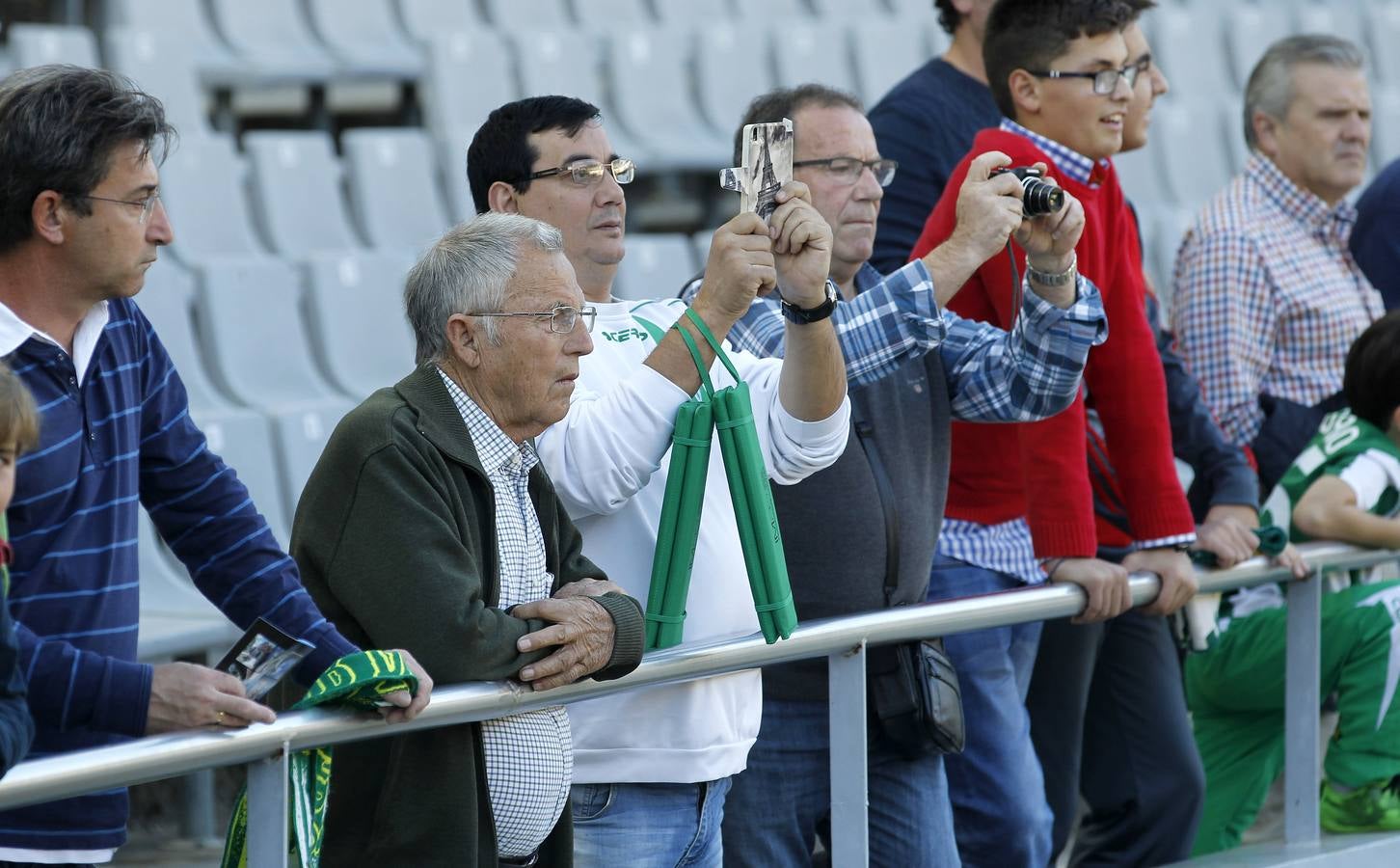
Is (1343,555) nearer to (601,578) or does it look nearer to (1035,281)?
(1035,281)

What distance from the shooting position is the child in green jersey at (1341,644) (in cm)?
327

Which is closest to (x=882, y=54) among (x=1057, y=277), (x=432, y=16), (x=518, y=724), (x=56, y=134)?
(x=432, y=16)

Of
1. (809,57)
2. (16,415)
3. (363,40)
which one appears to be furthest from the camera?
(809,57)

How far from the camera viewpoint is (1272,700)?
345cm

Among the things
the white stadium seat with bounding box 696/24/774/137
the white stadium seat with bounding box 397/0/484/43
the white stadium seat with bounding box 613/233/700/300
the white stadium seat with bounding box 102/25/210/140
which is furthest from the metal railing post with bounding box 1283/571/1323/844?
the white stadium seat with bounding box 397/0/484/43

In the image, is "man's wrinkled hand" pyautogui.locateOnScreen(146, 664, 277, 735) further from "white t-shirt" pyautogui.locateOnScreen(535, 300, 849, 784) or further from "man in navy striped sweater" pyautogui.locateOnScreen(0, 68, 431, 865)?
"white t-shirt" pyautogui.locateOnScreen(535, 300, 849, 784)

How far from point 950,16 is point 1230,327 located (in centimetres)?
84

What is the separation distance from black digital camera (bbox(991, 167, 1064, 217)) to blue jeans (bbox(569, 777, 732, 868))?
0.97 meters

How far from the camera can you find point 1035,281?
2791 mm

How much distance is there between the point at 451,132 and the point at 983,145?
3521 millimetres

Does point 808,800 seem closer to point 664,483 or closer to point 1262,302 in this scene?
point 664,483

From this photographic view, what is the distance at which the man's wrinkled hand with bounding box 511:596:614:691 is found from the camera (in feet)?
6.80

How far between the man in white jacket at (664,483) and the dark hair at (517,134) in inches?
7.9

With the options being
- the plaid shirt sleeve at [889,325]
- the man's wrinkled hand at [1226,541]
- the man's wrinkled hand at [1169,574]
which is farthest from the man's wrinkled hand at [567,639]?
the man's wrinkled hand at [1226,541]
